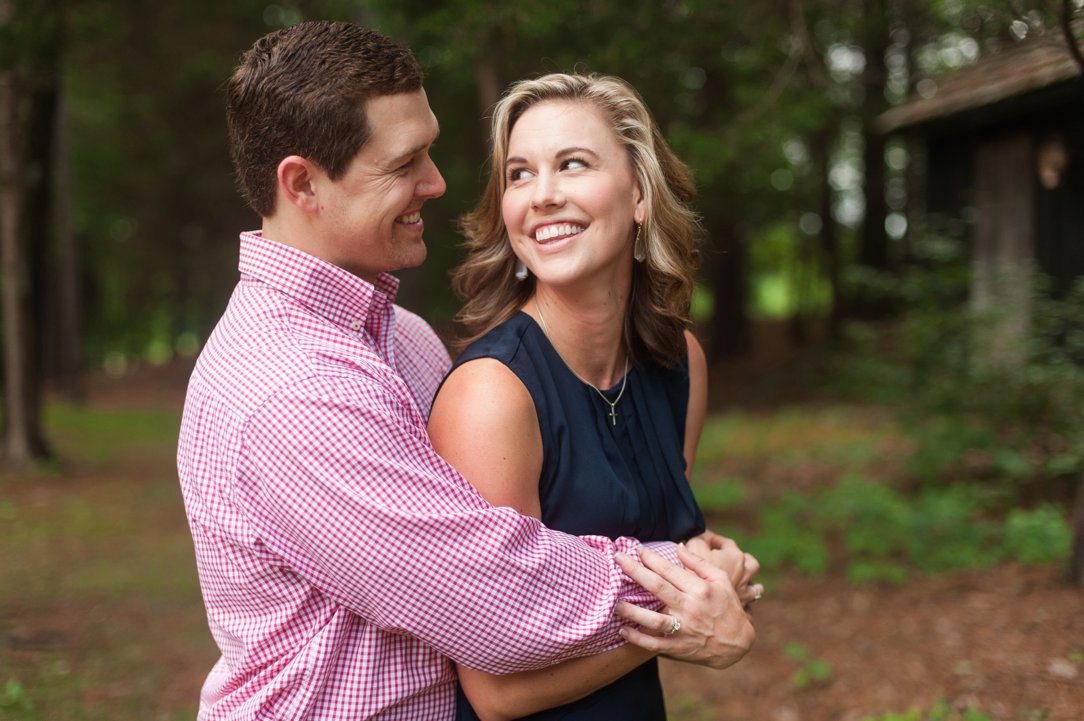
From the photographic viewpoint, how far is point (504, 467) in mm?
2229

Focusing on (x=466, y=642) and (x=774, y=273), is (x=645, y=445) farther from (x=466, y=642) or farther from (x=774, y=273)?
(x=774, y=273)

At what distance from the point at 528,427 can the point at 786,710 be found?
3542 millimetres

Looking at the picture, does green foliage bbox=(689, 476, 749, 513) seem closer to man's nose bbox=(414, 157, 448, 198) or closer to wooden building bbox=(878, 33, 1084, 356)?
wooden building bbox=(878, 33, 1084, 356)

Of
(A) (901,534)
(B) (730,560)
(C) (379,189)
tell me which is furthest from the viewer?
(A) (901,534)

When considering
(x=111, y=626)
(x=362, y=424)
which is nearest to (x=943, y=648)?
(x=362, y=424)

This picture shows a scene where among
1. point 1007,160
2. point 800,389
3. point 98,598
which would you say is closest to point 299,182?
point 98,598

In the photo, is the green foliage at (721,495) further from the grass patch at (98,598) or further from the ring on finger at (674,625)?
the ring on finger at (674,625)

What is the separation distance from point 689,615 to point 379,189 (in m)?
1.21

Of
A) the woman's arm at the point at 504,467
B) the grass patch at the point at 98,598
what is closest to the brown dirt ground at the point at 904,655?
the grass patch at the point at 98,598

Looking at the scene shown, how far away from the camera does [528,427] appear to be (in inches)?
91.2

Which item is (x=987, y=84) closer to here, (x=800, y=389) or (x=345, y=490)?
(x=800, y=389)

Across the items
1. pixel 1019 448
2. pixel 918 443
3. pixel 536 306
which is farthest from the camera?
pixel 918 443

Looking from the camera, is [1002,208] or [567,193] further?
[1002,208]

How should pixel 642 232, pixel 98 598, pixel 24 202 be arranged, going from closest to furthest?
pixel 642 232 < pixel 98 598 < pixel 24 202
